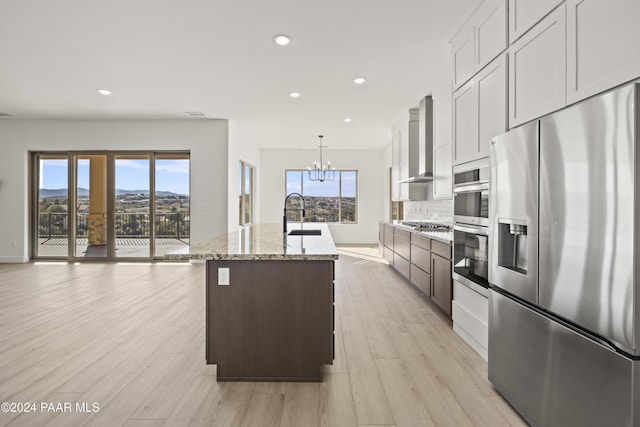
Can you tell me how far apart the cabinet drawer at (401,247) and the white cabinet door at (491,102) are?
2389mm

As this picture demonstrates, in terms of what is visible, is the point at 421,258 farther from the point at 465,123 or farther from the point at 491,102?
the point at 491,102

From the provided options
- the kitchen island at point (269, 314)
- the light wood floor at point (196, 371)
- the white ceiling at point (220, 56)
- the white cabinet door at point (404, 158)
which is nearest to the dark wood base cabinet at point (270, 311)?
the kitchen island at point (269, 314)

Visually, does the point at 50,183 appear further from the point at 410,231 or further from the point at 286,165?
the point at 410,231

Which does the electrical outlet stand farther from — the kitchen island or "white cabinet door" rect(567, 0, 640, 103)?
"white cabinet door" rect(567, 0, 640, 103)

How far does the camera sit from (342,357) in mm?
2648

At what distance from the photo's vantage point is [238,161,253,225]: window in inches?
318

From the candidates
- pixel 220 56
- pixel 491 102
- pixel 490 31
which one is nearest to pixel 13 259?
pixel 220 56

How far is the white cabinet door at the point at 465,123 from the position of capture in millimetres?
2820

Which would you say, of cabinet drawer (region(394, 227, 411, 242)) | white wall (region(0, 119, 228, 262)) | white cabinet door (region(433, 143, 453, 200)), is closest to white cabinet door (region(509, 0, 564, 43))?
white cabinet door (region(433, 143, 453, 200))

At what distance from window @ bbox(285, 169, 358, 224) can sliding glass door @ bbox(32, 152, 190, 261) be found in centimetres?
376

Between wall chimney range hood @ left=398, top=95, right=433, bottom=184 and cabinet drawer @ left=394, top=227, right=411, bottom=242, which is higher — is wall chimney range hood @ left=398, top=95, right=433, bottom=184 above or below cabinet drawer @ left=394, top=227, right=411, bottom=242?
above

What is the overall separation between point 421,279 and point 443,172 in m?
1.35

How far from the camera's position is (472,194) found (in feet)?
9.02

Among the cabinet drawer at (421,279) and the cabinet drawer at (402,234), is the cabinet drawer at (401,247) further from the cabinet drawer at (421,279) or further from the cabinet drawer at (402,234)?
the cabinet drawer at (421,279)
